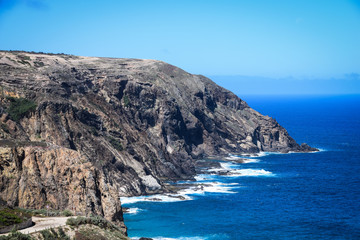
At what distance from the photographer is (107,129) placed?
110m

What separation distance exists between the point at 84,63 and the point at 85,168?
94.9 m

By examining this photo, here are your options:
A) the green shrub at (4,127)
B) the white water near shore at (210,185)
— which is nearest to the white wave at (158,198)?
the white water near shore at (210,185)

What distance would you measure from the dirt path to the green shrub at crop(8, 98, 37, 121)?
44256 millimetres

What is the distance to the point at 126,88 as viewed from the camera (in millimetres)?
137750

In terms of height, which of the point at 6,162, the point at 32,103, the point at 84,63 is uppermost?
the point at 84,63

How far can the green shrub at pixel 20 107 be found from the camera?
8717 centimetres

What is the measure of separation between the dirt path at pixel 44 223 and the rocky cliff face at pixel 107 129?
38.3ft

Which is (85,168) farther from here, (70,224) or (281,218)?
(281,218)

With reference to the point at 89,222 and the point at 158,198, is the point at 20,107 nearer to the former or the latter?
the point at 158,198

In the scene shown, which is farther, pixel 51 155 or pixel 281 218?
pixel 281 218

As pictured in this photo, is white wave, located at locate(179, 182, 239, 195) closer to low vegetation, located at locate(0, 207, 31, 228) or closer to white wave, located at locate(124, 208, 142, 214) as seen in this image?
white wave, located at locate(124, 208, 142, 214)

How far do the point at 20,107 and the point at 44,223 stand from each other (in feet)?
170

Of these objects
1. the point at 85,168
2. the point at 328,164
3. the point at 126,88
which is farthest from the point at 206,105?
the point at 85,168

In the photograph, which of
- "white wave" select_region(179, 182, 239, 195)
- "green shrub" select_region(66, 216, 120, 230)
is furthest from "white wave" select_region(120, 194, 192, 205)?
"green shrub" select_region(66, 216, 120, 230)
